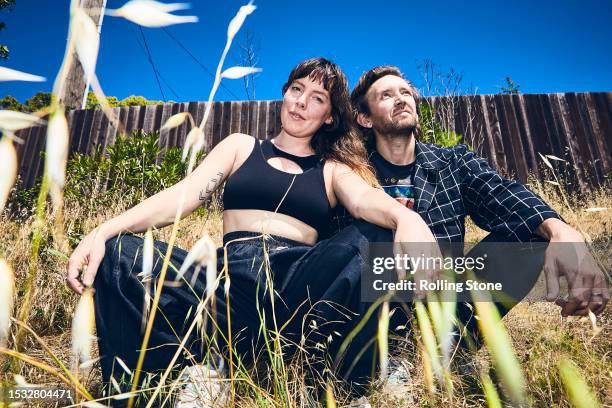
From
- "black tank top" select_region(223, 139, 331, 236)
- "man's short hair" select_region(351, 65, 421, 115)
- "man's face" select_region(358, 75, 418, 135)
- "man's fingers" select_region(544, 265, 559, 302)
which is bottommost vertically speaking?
"man's fingers" select_region(544, 265, 559, 302)

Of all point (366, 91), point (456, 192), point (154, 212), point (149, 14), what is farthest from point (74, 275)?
point (366, 91)

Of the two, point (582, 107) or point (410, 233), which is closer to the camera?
point (410, 233)

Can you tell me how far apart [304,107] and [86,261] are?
1213mm

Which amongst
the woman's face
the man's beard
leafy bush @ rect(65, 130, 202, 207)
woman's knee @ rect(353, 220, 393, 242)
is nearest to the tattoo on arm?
the woman's face

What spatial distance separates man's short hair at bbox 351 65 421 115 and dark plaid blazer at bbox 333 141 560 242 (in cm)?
51

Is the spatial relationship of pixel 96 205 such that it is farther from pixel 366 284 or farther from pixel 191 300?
pixel 366 284

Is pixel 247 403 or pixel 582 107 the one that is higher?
pixel 582 107

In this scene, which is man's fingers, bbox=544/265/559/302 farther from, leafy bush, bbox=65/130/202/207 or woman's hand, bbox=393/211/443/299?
leafy bush, bbox=65/130/202/207

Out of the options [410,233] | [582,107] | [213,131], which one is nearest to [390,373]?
[410,233]

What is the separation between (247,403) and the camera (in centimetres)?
90

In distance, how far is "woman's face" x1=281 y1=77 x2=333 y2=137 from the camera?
1.82m

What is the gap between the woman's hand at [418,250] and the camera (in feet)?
2.89

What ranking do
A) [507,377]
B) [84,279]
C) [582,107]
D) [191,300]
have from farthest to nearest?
1. [582,107]
2. [191,300]
3. [84,279]
4. [507,377]

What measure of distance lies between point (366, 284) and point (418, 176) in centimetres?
96
